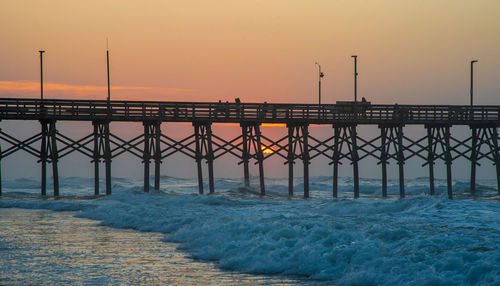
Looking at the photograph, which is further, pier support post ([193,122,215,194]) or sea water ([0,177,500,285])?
pier support post ([193,122,215,194])

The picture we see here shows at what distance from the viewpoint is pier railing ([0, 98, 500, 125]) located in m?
32.9

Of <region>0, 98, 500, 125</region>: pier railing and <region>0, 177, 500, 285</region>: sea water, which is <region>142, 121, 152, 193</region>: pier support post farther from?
<region>0, 177, 500, 285</region>: sea water

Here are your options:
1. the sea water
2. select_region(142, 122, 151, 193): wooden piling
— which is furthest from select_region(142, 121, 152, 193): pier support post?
the sea water

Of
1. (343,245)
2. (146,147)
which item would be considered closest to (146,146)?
(146,147)

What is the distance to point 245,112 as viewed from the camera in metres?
35.2

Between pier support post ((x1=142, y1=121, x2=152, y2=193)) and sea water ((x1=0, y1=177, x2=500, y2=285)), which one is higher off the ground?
pier support post ((x1=142, y1=121, x2=152, y2=193))

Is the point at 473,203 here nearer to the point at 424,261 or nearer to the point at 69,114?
the point at 424,261

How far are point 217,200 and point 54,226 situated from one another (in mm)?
10404

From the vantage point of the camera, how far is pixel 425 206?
74.1 feet

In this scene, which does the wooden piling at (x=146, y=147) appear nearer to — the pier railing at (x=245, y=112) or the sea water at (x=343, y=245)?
the pier railing at (x=245, y=112)

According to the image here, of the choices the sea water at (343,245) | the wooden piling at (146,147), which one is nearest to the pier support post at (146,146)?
the wooden piling at (146,147)

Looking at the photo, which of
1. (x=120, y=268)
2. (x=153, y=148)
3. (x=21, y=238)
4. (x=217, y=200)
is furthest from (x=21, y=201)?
(x=120, y=268)

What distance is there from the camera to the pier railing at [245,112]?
1297 inches

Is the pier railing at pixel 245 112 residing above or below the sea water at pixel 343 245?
above
